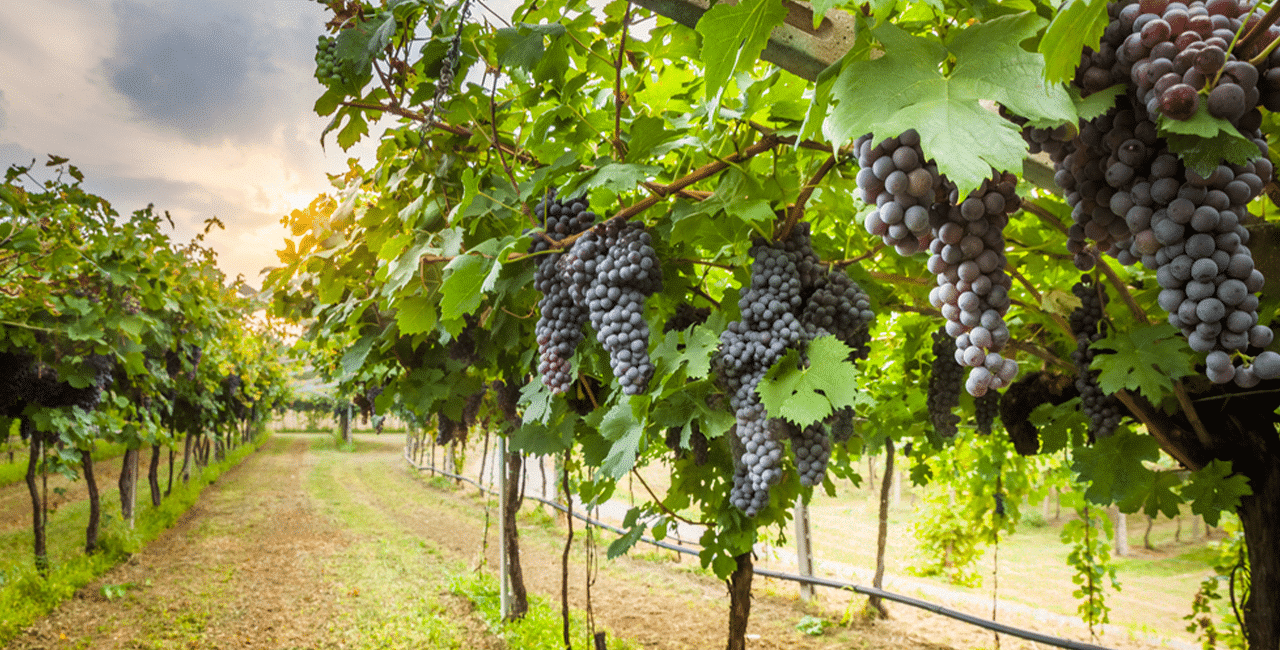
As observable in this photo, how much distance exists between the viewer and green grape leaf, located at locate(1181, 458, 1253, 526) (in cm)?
194

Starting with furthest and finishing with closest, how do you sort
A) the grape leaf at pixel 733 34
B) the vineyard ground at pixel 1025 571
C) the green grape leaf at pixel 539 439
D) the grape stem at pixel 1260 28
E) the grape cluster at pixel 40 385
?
the vineyard ground at pixel 1025 571
the grape cluster at pixel 40 385
the green grape leaf at pixel 539 439
the grape leaf at pixel 733 34
the grape stem at pixel 1260 28

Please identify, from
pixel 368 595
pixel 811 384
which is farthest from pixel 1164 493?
pixel 368 595

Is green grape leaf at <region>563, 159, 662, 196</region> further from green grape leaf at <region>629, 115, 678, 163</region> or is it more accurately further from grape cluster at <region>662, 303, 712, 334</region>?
grape cluster at <region>662, 303, 712, 334</region>

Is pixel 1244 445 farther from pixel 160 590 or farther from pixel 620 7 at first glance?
pixel 160 590

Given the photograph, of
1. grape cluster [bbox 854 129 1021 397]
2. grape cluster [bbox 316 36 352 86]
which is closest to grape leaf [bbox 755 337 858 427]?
grape cluster [bbox 854 129 1021 397]

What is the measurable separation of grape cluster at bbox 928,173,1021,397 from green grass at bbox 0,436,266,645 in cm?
743

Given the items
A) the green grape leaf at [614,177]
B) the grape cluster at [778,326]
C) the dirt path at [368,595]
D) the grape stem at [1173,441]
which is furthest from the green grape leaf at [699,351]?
the dirt path at [368,595]

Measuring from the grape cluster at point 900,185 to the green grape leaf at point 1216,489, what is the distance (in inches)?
75.0

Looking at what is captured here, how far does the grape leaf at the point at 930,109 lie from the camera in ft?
2.14

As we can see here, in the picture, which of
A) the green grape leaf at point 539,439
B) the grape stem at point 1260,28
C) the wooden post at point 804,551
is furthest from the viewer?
the wooden post at point 804,551

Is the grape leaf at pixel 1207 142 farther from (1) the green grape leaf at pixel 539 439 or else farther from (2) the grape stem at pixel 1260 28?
(1) the green grape leaf at pixel 539 439

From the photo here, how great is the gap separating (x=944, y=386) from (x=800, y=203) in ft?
4.56

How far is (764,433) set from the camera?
1486mm

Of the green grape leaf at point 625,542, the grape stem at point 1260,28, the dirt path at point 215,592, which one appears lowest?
the dirt path at point 215,592
